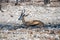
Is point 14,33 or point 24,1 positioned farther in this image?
point 24,1

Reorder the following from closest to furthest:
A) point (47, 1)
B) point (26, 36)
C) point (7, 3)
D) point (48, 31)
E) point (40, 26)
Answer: point (26, 36)
point (48, 31)
point (40, 26)
point (47, 1)
point (7, 3)

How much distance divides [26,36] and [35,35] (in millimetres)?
301

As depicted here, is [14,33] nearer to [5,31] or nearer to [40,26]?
[5,31]

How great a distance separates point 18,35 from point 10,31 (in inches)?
25.3

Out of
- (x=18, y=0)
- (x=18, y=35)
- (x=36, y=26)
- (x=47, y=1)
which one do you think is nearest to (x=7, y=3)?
(x=18, y=0)

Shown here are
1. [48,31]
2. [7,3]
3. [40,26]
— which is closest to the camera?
[48,31]

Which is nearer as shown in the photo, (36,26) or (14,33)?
(14,33)

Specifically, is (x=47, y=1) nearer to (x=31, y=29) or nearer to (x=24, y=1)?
(x=24, y=1)

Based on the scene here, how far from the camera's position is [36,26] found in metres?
7.50

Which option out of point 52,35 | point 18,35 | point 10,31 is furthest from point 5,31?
point 52,35

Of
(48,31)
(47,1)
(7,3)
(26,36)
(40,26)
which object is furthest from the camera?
(7,3)

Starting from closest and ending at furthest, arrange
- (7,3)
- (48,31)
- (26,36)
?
1. (26,36)
2. (48,31)
3. (7,3)

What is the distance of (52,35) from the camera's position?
642cm

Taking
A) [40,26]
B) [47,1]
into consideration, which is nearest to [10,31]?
[40,26]
